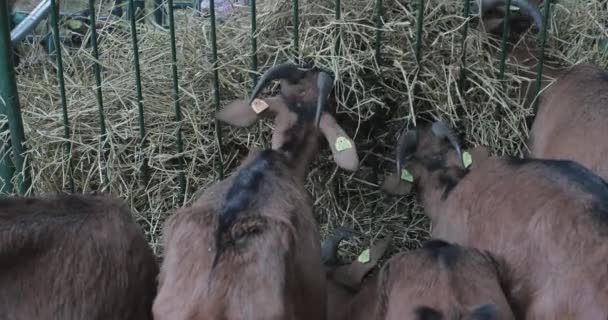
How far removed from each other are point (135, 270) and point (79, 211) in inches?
16.5

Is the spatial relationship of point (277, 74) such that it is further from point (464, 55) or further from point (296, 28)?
point (464, 55)

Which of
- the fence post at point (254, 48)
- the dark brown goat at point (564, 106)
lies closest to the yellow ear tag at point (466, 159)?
the dark brown goat at point (564, 106)

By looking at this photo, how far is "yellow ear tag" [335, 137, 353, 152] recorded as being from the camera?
17.1ft

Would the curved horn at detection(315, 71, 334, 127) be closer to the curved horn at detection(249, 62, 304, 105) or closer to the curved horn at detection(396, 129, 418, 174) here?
the curved horn at detection(249, 62, 304, 105)

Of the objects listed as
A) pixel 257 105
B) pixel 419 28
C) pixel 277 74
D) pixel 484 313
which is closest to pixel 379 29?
pixel 419 28

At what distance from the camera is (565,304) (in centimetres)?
427

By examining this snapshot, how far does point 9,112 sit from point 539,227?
3.25m

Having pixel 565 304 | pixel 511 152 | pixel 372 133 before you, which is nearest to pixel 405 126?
pixel 372 133

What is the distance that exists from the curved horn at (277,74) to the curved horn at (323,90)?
160 mm

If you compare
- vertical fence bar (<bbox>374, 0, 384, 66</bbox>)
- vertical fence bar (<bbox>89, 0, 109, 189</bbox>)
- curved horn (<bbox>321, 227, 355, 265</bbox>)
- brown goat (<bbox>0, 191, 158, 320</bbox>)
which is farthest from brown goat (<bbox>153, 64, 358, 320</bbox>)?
vertical fence bar (<bbox>89, 0, 109, 189</bbox>)

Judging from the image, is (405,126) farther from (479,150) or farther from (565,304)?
(565,304)

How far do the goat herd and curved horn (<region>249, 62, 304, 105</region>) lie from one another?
2cm

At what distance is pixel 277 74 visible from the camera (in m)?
5.38

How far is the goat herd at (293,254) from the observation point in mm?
4176
